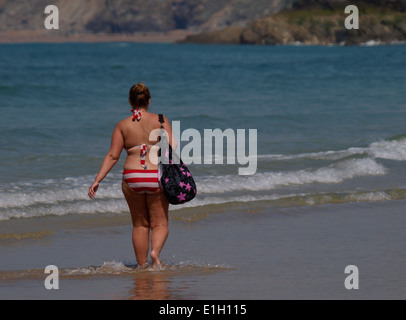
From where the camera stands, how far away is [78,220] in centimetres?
907

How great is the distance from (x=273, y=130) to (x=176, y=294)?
12367 millimetres

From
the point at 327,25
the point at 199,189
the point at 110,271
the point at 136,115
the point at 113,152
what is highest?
the point at 327,25

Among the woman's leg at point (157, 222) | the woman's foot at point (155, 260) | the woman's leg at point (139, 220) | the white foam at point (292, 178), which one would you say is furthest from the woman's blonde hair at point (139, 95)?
the white foam at point (292, 178)

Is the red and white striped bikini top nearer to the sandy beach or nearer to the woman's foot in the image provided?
the woman's foot

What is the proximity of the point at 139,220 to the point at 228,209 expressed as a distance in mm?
3262

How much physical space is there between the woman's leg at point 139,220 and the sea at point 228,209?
0.16 meters

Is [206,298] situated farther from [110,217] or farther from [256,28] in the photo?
[256,28]

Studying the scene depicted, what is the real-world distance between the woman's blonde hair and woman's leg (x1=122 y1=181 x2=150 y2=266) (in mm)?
672

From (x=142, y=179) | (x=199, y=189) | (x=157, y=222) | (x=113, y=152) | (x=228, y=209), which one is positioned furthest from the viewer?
(x=199, y=189)

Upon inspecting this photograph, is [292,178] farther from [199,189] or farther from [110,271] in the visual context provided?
[110,271]

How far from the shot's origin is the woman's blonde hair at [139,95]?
20.6ft

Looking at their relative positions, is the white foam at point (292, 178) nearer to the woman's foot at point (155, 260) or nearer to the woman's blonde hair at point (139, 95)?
the woman's foot at point (155, 260)

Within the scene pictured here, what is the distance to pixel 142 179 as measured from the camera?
6273 mm

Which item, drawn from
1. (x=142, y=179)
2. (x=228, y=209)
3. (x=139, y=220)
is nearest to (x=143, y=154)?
(x=142, y=179)
